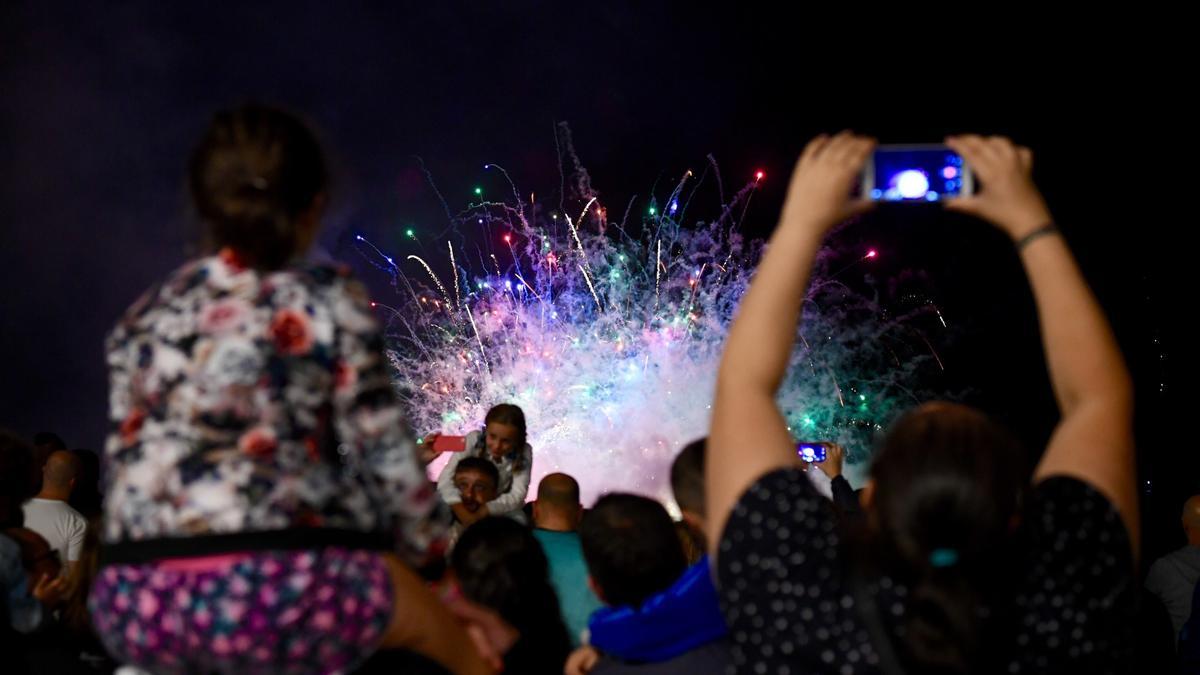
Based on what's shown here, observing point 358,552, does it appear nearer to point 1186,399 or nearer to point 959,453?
point 959,453

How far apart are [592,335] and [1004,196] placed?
21.4 meters

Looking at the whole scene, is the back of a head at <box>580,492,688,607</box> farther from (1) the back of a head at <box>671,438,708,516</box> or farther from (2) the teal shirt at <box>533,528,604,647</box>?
(2) the teal shirt at <box>533,528,604,647</box>

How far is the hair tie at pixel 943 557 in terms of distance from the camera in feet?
5.70

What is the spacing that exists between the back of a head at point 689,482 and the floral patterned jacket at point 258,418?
61.4 inches

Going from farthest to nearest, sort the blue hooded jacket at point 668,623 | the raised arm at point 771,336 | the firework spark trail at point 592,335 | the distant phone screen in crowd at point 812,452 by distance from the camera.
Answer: the firework spark trail at point 592,335 < the distant phone screen in crowd at point 812,452 < the blue hooded jacket at point 668,623 < the raised arm at point 771,336

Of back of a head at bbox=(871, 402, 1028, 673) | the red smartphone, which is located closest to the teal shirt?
the red smartphone

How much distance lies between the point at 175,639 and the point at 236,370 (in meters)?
0.47

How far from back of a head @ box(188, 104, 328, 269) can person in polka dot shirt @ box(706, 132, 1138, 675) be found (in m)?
0.91

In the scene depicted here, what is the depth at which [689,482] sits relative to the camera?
3.68 m

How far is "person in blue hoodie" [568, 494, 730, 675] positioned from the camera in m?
3.22

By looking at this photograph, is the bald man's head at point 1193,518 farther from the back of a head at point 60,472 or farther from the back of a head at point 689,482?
the back of a head at point 60,472

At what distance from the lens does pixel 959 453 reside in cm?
176

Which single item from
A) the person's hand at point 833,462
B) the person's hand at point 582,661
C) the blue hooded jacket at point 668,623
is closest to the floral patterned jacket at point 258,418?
the blue hooded jacket at point 668,623

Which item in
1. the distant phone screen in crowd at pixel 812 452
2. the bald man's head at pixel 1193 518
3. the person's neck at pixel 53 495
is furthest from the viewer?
the distant phone screen in crowd at pixel 812 452
